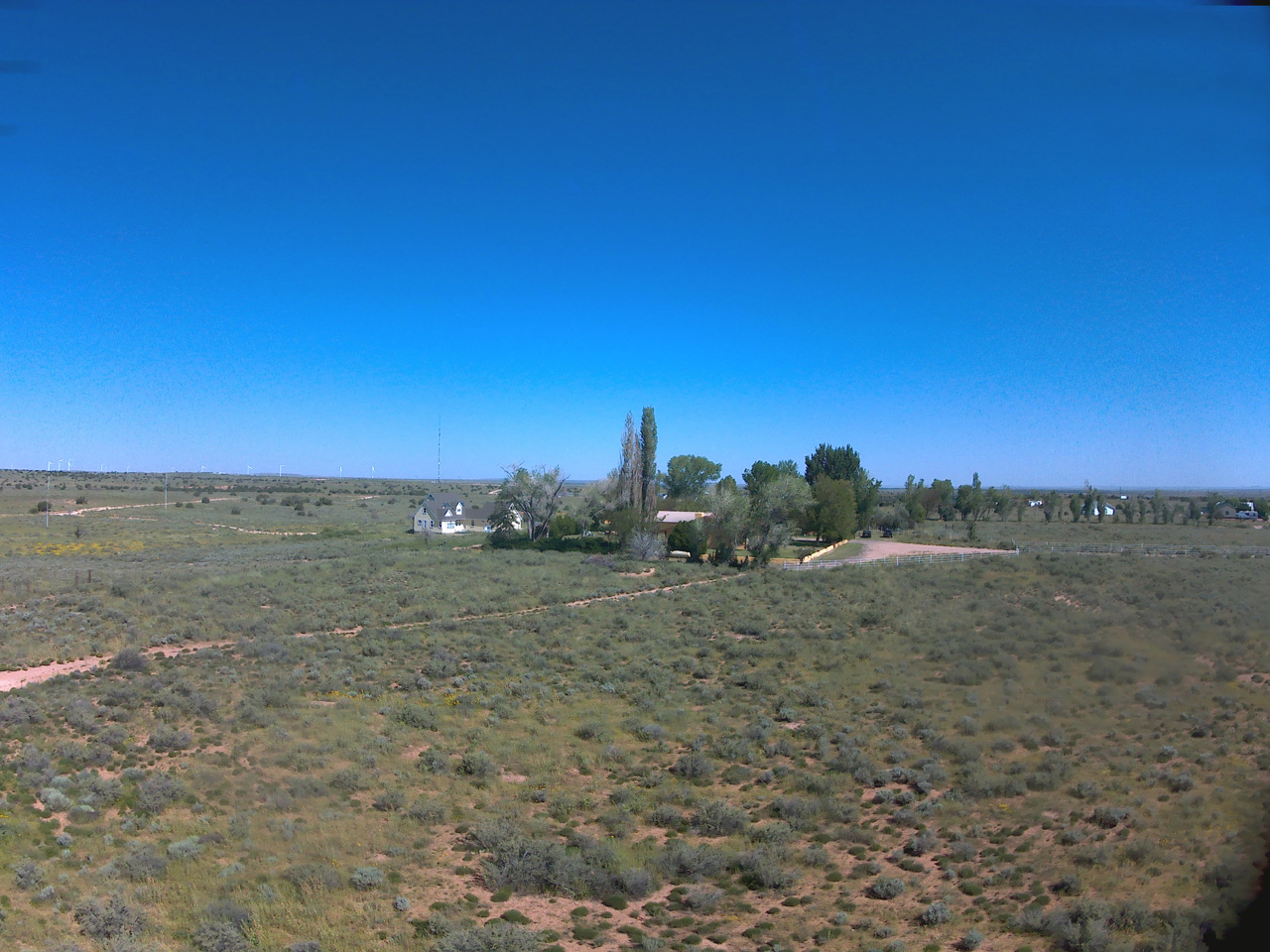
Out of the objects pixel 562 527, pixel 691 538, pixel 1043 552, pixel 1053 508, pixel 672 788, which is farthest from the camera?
pixel 1053 508

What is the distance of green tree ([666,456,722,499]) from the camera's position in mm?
78125

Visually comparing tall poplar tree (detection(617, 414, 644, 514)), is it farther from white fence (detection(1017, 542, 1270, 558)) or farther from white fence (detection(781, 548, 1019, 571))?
white fence (detection(1017, 542, 1270, 558))

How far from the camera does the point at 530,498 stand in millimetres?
53594

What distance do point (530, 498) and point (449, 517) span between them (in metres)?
24.2

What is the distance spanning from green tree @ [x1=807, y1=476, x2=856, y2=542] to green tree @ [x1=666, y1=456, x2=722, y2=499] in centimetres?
2722

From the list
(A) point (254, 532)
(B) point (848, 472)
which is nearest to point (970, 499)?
(B) point (848, 472)

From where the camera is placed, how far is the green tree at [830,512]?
164 feet

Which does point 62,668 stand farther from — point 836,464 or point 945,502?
point 945,502

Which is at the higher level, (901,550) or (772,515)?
(772,515)

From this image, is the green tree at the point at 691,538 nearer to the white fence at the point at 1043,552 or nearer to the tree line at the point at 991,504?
the white fence at the point at 1043,552

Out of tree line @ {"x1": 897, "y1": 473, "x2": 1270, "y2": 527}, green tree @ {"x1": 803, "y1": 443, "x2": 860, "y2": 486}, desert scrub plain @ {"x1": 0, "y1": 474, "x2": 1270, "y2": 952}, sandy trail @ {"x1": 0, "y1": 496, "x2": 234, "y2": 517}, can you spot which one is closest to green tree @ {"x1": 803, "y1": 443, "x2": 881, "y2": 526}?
green tree @ {"x1": 803, "y1": 443, "x2": 860, "y2": 486}

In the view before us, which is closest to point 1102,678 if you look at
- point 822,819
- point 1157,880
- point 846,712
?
point 1157,880

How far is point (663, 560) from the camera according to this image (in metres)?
44.5

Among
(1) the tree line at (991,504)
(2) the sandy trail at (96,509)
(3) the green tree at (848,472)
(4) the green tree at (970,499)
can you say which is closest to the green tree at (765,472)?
(3) the green tree at (848,472)
